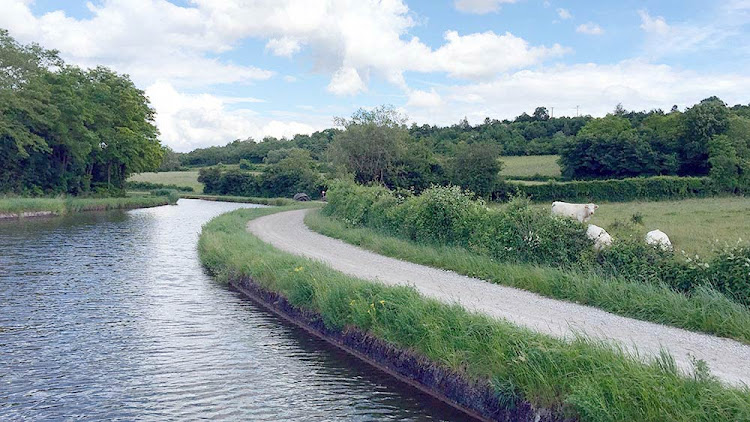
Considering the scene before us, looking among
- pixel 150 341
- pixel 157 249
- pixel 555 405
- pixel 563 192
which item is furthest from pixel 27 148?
pixel 555 405

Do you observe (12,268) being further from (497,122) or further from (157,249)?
(497,122)

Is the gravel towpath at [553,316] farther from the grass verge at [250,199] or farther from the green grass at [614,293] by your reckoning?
the grass verge at [250,199]

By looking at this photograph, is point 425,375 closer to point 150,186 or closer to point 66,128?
point 66,128

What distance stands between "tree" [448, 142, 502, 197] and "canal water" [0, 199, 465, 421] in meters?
37.2

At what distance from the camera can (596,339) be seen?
28.4 ft

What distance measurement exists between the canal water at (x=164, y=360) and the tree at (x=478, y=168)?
3722 cm

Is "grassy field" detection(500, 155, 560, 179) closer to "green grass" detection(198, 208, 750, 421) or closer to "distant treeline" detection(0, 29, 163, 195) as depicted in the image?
"distant treeline" detection(0, 29, 163, 195)

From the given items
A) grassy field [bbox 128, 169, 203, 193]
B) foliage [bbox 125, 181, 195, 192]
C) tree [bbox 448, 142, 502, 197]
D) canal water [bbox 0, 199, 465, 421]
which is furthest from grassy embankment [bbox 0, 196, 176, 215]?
grassy field [bbox 128, 169, 203, 193]

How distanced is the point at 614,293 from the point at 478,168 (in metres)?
42.9

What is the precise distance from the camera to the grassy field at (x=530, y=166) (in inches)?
2667

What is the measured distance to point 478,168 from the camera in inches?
2130

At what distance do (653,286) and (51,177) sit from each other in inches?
2343

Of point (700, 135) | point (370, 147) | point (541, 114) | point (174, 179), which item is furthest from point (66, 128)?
point (541, 114)

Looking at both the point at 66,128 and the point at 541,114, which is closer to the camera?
the point at 66,128
